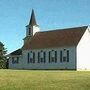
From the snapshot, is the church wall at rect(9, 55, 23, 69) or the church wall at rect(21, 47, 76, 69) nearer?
the church wall at rect(21, 47, 76, 69)

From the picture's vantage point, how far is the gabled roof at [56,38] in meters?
65.4

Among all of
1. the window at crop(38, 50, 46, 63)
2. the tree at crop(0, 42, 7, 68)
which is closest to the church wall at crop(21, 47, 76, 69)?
the window at crop(38, 50, 46, 63)

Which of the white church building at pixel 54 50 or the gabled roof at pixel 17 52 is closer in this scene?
the white church building at pixel 54 50

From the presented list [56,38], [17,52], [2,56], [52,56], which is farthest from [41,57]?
[2,56]

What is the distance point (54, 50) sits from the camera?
6744 centimetres

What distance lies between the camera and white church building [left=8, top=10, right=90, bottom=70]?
6419 cm

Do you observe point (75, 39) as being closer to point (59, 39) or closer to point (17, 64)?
point (59, 39)

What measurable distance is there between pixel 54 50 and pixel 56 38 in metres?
3.14

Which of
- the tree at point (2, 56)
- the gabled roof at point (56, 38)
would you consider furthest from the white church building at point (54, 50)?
the tree at point (2, 56)

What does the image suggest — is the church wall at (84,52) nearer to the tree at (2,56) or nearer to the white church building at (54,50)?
the white church building at (54,50)

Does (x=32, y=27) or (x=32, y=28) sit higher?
(x=32, y=27)

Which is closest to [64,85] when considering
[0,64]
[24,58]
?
[24,58]

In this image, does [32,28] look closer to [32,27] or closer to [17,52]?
[32,27]

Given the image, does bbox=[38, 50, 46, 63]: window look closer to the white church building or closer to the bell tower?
the white church building
